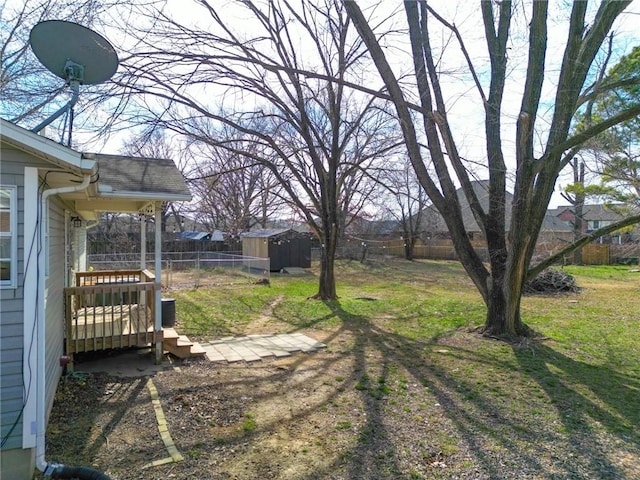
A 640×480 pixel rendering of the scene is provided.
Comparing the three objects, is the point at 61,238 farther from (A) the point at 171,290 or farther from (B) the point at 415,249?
(B) the point at 415,249

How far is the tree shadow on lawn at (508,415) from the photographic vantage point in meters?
→ 3.25

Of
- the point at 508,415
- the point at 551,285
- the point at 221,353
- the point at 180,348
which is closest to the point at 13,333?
the point at 180,348

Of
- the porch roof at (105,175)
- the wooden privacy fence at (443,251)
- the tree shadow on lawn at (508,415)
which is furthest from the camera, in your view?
the wooden privacy fence at (443,251)

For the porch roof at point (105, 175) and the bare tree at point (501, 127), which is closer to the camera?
the porch roof at point (105, 175)

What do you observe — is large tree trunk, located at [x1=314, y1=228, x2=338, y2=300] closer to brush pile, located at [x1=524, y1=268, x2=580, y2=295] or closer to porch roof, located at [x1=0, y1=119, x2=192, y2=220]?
porch roof, located at [x1=0, y1=119, x2=192, y2=220]

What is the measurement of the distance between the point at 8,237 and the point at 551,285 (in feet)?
50.2

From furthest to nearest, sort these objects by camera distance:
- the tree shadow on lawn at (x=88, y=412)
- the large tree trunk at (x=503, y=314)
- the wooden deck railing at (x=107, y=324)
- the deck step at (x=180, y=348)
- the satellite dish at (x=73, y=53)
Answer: the large tree trunk at (x=503, y=314) → the deck step at (x=180, y=348) → the wooden deck railing at (x=107, y=324) → the satellite dish at (x=73, y=53) → the tree shadow on lawn at (x=88, y=412)

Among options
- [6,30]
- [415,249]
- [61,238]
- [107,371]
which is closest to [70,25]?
[61,238]

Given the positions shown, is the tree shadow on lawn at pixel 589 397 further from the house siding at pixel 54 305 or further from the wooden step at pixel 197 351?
the house siding at pixel 54 305

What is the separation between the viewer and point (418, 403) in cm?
452

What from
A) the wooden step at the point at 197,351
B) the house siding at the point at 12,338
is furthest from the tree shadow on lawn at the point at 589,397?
the wooden step at the point at 197,351

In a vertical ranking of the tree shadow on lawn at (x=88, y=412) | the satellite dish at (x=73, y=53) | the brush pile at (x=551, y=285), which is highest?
the satellite dish at (x=73, y=53)

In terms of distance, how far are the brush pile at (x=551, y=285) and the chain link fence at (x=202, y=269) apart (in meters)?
9.51

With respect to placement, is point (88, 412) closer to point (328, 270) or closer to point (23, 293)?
point (23, 293)
